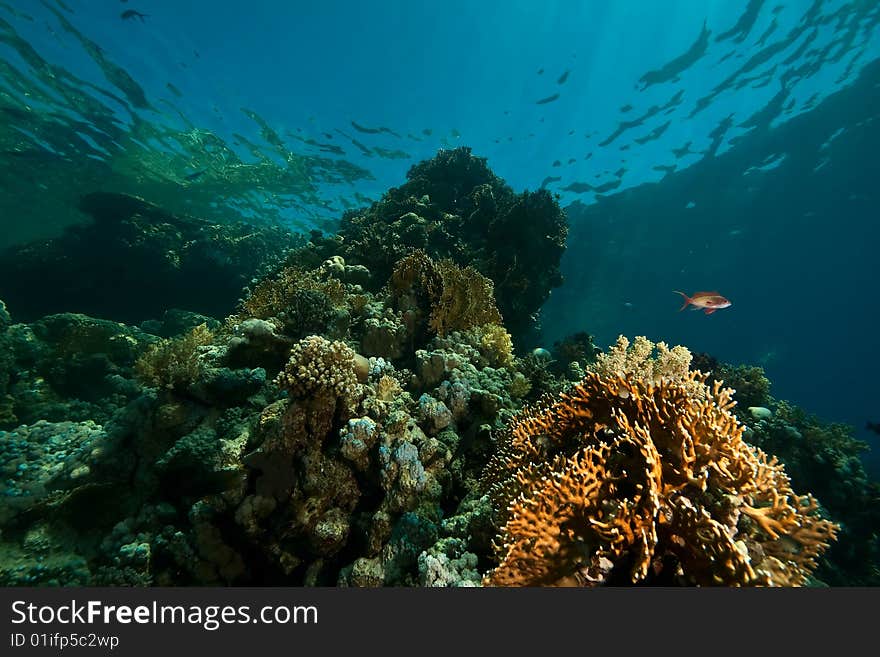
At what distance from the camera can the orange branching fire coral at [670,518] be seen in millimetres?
2027

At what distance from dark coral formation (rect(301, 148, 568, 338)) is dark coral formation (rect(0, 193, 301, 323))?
8.42 meters

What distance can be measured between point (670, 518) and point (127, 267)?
22070mm

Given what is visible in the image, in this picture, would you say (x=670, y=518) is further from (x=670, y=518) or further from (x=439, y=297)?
(x=439, y=297)

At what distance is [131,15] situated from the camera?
582 inches

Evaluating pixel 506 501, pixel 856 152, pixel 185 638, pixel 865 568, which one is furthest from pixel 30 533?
pixel 856 152

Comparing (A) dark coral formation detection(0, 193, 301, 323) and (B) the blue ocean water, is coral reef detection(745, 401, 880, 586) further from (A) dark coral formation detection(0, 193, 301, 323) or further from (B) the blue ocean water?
(A) dark coral formation detection(0, 193, 301, 323)

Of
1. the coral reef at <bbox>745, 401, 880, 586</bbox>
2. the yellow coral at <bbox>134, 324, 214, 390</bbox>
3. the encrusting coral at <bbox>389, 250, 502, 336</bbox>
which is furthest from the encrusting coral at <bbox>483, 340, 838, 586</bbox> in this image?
the coral reef at <bbox>745, 401, 880, 586</bbox>

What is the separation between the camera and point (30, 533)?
3.60 meters

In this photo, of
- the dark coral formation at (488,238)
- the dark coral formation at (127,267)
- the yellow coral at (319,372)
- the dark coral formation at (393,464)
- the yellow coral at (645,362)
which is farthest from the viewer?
the dark coral formation at (127,267)

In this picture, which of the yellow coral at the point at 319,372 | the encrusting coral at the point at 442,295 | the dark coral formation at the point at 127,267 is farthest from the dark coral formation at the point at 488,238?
the dark coral formation at the point at 127,267

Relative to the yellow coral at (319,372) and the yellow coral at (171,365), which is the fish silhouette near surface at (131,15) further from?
the yellow coral at (319,372)

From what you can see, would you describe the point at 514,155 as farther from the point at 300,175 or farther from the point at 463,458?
the point at 463,458

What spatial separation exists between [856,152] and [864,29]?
13.2 meters

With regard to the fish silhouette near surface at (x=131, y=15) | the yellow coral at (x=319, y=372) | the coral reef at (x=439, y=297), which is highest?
the fish silhouette near surface at (x=131, y=15)
